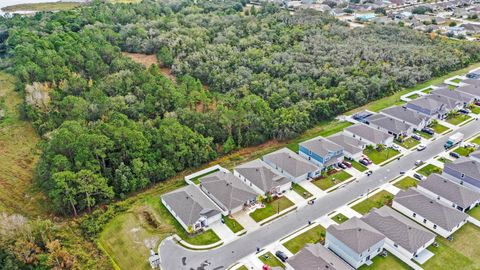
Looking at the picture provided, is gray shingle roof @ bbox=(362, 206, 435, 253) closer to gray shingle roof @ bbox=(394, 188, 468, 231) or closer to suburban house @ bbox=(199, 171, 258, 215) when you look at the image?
gray shingle roof @ bbox=(394, 188, 468, 231)

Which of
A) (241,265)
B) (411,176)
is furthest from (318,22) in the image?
(241,265)

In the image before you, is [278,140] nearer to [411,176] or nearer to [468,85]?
[411,176]

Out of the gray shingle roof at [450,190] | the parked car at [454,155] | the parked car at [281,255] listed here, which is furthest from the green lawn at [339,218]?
the parked car at [454,155]

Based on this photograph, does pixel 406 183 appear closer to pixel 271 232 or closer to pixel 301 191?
pixel 301 191

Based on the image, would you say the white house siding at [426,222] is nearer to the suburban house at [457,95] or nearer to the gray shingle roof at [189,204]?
the gray shingle roof at [189,204]

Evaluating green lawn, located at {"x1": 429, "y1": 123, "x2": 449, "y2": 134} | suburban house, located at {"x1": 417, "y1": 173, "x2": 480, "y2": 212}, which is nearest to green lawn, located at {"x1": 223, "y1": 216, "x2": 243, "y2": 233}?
suburban house, located at {"x1": 417, "y1": 173, "x2": 480, "y2": 212}

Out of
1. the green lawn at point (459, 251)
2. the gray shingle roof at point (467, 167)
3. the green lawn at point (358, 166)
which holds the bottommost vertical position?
the green lawn at point (459, 251)

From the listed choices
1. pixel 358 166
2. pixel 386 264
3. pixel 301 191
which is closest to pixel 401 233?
pixel 386 264

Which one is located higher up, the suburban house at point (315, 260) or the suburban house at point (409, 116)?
the suburban house at point (409, 116)
